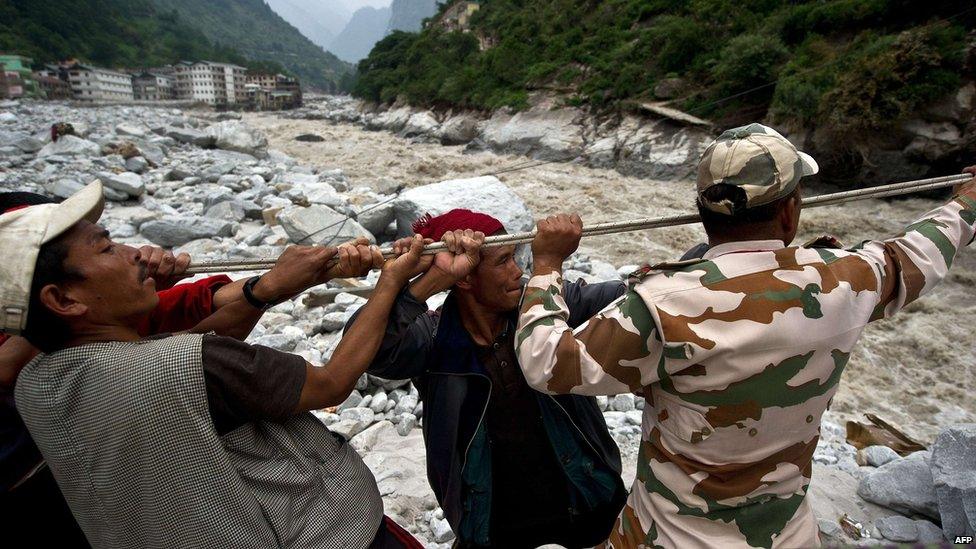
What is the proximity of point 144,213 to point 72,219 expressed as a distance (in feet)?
31.4

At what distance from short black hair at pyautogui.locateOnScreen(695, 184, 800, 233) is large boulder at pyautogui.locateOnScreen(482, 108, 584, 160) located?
15.4 metres

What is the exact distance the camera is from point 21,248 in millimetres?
1089

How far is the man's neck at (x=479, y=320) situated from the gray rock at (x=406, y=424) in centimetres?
206

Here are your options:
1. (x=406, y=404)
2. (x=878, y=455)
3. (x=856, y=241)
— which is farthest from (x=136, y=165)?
(x=856, y=241)

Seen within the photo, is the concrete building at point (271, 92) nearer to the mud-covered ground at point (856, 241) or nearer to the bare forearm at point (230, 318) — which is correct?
the mud-covered ground at point (856, 241)

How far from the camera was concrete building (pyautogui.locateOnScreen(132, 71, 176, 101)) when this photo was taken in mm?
61344

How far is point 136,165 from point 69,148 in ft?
8.63

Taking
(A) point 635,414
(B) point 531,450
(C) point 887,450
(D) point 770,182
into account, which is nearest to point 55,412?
(B) point 531,450

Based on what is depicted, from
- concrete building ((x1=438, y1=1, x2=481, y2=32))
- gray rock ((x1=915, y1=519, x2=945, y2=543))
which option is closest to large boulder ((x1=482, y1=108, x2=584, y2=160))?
gray rock ((x1=915, y1=519, x2=945, y2=543))

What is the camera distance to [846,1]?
1184 cm

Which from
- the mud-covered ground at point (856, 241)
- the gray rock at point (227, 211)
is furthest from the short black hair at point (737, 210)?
the gray rock at point (227, 211)

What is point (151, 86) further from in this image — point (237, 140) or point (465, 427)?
point (465, 427)

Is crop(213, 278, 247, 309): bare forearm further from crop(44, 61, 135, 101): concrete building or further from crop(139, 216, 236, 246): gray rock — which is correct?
crop(44, 61, 135, 101): concrete building

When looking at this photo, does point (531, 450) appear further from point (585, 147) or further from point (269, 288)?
point (585, 147)
